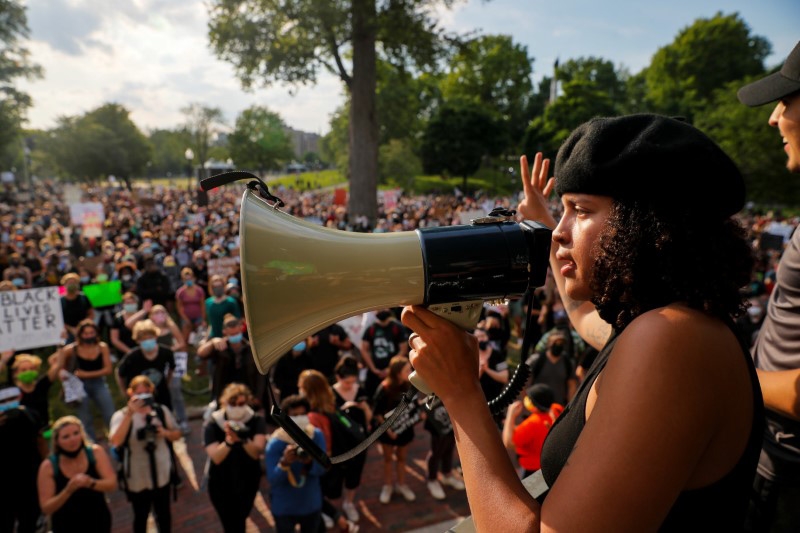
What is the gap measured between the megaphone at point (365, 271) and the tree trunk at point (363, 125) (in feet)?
54.2

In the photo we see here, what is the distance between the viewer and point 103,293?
801cm

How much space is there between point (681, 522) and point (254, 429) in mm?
3820

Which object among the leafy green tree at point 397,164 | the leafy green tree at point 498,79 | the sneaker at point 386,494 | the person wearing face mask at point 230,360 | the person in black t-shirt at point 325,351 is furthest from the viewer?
the leafy green tree at point 498,79

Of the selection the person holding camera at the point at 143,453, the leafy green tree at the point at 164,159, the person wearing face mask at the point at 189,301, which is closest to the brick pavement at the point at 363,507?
the person holding camera at the point at 143,453

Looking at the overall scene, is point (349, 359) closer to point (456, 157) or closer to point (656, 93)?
point (456, 157)

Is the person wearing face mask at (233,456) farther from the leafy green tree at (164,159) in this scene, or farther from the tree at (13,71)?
the leafy green tree at (164,159)

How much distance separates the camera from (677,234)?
0.91 meters

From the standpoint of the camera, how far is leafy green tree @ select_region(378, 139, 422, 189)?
40000mm

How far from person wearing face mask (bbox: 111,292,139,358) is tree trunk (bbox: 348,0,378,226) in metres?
11.6

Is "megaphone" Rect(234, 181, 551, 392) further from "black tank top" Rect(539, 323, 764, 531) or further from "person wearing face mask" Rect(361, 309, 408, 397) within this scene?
"person wearing face mask" Rect(361, 309, 408, 397)

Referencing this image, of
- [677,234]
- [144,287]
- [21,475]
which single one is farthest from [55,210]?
[677,234]

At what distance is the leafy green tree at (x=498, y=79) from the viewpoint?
5106cm

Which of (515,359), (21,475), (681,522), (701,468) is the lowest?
(515,359)

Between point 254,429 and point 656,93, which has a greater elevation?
point 656,93
